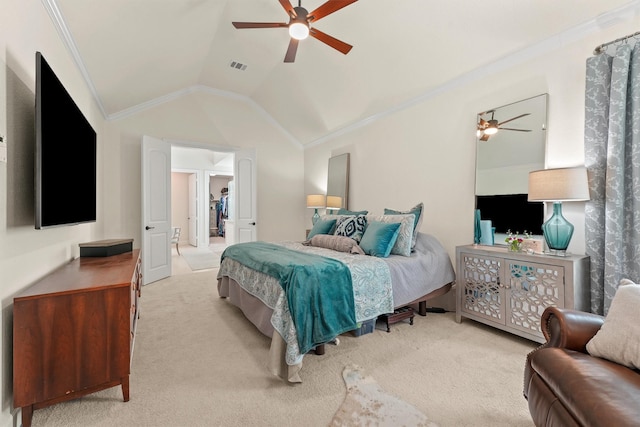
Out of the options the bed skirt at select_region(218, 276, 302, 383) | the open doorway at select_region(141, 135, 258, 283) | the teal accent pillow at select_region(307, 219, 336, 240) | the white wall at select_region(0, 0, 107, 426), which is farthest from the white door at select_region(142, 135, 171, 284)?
the teal accent pillow at select_region(307, 219, 336, 240)

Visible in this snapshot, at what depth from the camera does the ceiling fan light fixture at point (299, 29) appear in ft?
7.43

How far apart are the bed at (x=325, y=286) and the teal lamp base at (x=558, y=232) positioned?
895 mm

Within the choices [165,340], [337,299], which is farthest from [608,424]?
[165,340]

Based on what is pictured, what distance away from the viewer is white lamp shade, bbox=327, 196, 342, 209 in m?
4.76

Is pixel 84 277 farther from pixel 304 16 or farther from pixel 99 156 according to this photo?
pixel 99 156

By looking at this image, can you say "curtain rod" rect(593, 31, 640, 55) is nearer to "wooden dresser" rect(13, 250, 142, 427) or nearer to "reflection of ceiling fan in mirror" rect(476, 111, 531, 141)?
"reflection of ceiling fan in mirror" rect(476, 111, 531, 141)

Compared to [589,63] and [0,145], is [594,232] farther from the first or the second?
[0,145]

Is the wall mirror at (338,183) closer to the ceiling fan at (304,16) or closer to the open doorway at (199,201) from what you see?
the ceiling fan at (304,16)

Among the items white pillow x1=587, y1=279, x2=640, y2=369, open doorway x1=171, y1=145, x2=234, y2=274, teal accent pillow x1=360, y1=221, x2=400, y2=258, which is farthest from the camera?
open doorway x1=171, y1=145, x2=234, y2=274

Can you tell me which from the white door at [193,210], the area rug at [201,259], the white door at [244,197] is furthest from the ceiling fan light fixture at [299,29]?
the white door at [193,210]

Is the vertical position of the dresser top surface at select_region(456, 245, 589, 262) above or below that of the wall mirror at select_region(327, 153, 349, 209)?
below

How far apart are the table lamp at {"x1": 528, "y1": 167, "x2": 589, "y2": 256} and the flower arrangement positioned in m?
0.23

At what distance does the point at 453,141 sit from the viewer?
324cm

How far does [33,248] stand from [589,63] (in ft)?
12.9
